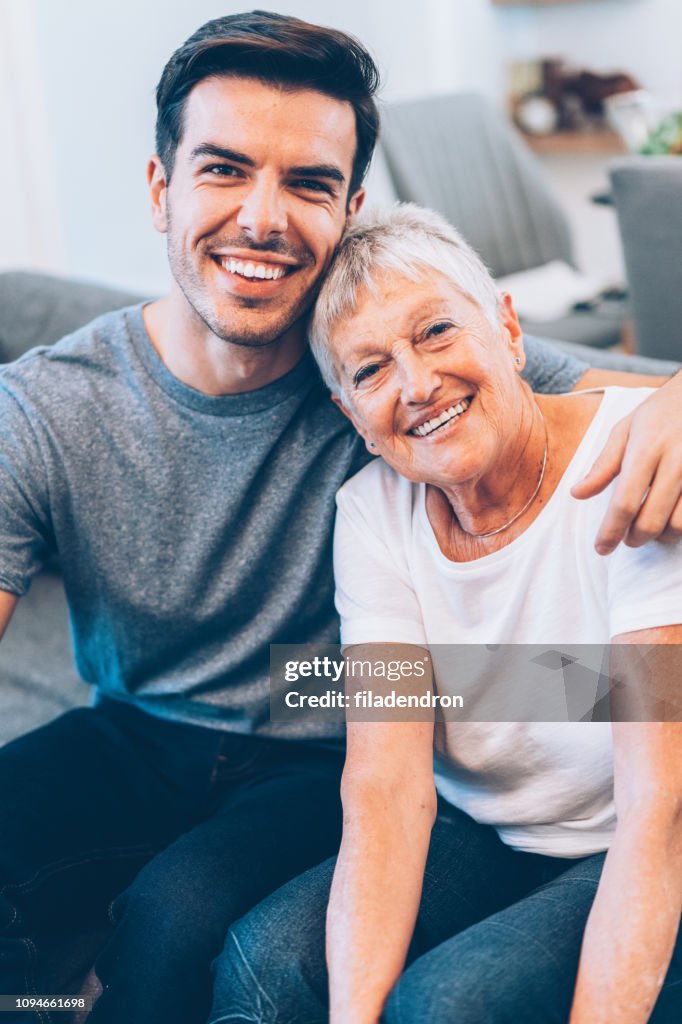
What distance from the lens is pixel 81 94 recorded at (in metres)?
2.85

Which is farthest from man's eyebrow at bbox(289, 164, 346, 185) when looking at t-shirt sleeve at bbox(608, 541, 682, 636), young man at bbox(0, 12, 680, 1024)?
t-shirt sleeve at bbox(608, 541, 682, 636)

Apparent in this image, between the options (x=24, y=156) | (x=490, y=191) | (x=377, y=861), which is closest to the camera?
(x=377, y=861)

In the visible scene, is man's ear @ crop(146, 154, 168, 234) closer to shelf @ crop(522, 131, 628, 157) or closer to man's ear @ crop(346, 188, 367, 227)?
man's ear @ crop(346, 188, 367, 227)

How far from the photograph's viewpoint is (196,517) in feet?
4.28

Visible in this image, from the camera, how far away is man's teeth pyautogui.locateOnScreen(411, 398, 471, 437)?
3.52ft

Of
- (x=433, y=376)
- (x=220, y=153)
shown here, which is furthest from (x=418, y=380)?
(x=220, y=153)

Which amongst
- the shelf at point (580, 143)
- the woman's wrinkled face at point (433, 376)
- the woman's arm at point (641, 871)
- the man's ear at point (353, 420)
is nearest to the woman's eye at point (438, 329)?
the woman's wrinkled face at point (433, 376)

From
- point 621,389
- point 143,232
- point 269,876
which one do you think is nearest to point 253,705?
point 269,876

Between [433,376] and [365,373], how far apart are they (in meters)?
0.08

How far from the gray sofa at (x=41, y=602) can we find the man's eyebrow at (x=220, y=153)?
0.59 m

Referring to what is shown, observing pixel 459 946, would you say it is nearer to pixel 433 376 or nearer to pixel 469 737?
pixel 469 737

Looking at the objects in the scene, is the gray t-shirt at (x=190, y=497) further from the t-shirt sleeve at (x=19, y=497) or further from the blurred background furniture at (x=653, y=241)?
the blurred background furniture at (x=653, y=241)

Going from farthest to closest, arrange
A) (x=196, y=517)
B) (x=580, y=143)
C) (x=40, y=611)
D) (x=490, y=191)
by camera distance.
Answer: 1. (x=580, y=143)
2. (x=490, y=191)
3. (x=40, y=611)
4. (x=196, y=517)

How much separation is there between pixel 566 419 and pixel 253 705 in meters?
0.52
